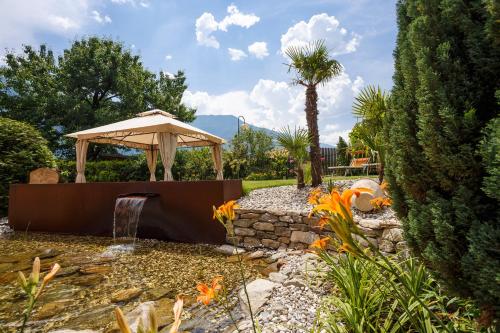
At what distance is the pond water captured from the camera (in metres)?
→ 2.82

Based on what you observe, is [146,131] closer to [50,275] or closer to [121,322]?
[50,275]

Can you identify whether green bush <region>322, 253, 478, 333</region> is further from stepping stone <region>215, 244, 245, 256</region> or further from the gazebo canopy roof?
the gazebo canopy roof

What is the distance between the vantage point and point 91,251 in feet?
16.8

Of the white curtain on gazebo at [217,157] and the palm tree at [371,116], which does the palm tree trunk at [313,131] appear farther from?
the white curtain on gazebo at [217,157]

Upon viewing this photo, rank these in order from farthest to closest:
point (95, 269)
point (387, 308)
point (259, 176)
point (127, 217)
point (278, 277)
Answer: point (259, 176) → point (127, 217) → point (95, 269) → point (278, 277) → point (387, 308)

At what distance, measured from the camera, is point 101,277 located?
12.5 feet

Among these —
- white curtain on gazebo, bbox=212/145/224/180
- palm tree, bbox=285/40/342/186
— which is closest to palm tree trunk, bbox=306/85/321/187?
palm tree, bbox=285/40/342/186

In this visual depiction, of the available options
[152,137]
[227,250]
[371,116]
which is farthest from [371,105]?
[152,137]

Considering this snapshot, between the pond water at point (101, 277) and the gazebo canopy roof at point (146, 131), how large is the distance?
278 centimetres

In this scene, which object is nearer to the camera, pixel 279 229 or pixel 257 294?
pixel 257 294

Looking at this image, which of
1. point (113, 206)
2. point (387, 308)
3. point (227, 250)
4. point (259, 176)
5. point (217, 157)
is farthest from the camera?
point (259, 176)

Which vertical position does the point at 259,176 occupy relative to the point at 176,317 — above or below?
below

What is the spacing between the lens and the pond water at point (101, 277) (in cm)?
282

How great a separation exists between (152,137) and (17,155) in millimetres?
3726
